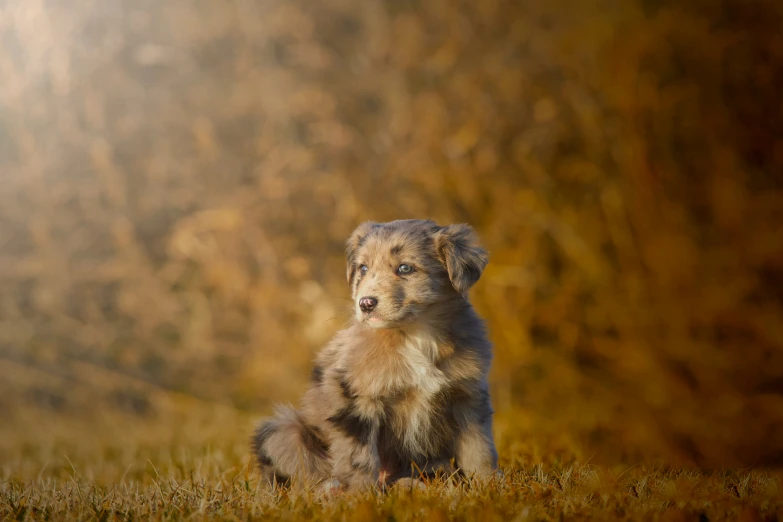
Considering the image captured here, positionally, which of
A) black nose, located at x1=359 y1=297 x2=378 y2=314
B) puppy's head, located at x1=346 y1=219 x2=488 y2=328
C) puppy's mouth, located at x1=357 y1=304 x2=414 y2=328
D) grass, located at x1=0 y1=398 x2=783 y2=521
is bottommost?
grass, located at x1=0 y1=398 x2=783 y2=521

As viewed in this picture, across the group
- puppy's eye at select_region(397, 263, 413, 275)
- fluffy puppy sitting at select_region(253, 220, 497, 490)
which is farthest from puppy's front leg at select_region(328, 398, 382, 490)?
puppy's eye at select_region(397, 263, 413, 275)

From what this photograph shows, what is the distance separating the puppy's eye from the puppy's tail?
81 centimetres

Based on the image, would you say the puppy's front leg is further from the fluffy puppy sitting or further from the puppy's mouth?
the puppy's mouth

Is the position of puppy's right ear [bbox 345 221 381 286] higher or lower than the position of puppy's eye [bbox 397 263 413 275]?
higher

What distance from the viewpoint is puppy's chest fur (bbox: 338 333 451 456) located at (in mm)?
3779

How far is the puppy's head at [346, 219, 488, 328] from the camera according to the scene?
3768 millimetres

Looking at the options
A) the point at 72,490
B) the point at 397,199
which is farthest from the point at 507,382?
the point at 72,490

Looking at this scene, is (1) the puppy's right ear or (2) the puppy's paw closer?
(2) the puppy's paw

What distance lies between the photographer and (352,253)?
4.18 meters

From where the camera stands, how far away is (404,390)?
3.81m

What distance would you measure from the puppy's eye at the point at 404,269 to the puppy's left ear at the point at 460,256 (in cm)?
16

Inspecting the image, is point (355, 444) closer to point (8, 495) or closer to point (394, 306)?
point (394, 306)

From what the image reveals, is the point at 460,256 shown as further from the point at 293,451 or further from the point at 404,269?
Result: the point at 293,451

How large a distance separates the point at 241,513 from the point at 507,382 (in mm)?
4084
